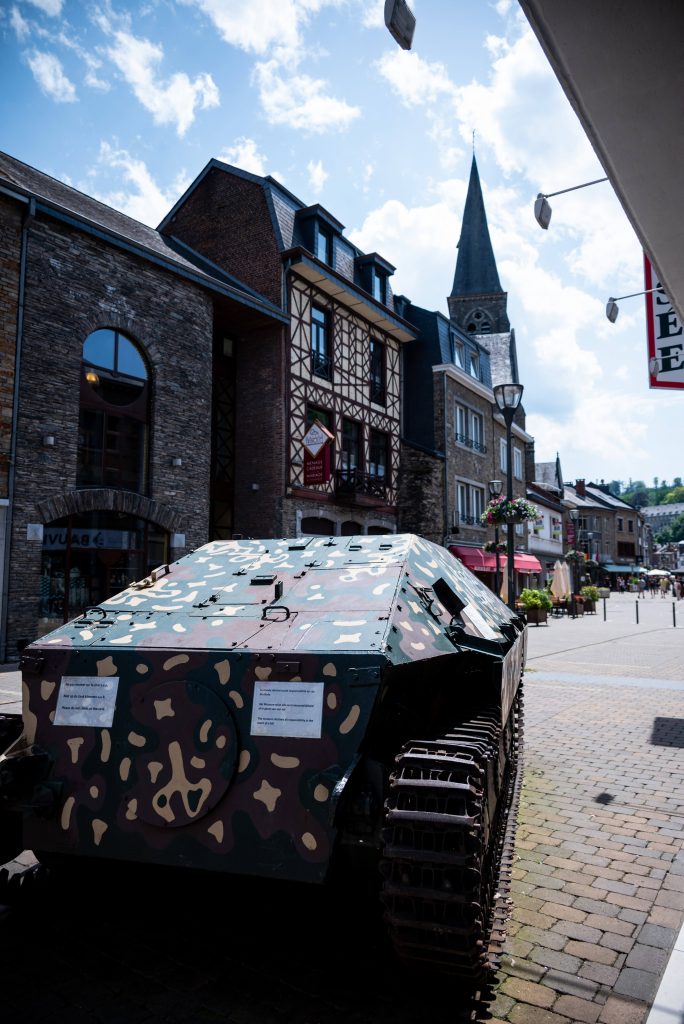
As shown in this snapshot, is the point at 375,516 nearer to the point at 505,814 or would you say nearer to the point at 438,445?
the point at 438,445

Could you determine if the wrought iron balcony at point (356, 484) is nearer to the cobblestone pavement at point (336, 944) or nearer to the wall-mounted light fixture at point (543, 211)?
the wall-mounted light fixture at point (543, 211)

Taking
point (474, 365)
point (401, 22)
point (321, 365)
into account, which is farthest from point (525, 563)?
point (401, 22)

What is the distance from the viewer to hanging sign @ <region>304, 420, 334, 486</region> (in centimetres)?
2011

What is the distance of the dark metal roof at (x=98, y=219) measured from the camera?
13750 millimetres

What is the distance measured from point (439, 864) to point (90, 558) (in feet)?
44.9

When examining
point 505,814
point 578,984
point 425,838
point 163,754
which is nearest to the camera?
point 425,838

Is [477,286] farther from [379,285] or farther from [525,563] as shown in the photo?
[379,285]

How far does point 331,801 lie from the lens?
2.76 m

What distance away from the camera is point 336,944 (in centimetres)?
321

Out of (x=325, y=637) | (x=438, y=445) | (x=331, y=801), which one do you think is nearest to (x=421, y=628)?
(x=325, y=637)

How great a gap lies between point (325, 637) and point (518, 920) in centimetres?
170

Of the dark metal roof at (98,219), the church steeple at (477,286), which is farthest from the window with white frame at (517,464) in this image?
the dark metal roof at (98,219)

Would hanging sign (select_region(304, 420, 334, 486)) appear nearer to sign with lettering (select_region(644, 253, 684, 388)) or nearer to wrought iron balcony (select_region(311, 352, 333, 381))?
wrought iron balcony (select_region(311, 352, 333, 381))

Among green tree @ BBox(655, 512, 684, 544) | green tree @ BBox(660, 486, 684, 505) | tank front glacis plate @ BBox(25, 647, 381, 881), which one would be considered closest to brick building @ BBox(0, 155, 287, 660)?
tank front glacis plate @ BBox(25, 647, 381, 881)
